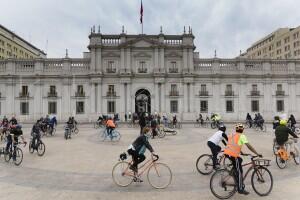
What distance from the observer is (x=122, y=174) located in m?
8.25

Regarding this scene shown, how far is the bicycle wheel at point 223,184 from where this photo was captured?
709 centimetres

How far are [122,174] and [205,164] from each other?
3.20 meters

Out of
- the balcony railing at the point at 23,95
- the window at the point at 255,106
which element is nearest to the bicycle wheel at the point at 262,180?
the window at the point at 255,106

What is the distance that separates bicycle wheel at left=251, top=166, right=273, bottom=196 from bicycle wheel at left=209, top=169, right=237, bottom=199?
694 mm

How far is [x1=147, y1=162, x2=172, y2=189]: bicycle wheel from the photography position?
815cm

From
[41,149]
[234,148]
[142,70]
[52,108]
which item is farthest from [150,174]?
[52,108]

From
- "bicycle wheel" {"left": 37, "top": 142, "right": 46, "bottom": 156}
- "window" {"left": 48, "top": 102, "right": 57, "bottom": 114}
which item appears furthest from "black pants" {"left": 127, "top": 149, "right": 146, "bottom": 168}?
"window" {"left": 48, "top": 102, "right": 57, "bottom": 114}

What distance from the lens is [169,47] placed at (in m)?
45.0

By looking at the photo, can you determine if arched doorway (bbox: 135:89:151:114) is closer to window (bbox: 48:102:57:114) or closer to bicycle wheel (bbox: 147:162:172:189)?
window (bbox: 48:102:57:114)

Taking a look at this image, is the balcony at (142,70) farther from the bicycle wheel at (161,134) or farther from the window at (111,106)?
the bicycle wheel at (161,134)

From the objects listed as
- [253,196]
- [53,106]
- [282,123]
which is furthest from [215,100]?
[253,196]

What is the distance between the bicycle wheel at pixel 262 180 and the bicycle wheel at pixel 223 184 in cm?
69

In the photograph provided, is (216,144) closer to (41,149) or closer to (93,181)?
(93,181)

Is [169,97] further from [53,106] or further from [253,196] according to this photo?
[253,196]
